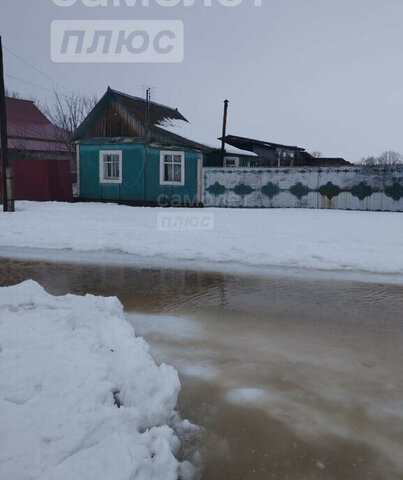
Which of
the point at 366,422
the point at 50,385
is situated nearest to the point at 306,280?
the point at 366,422

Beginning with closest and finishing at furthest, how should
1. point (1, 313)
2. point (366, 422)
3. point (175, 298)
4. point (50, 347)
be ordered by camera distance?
1. point (366, 422)
2. point (50, 347)
3. point (1, 313)
4. point (175, 298)

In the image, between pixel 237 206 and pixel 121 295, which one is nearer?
pixel 121 295

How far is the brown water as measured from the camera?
8.14 ft

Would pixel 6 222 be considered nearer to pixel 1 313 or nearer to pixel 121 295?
pixel 121 295

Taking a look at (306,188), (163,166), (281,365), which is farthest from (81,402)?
(163,166)

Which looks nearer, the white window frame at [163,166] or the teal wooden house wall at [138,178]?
the teal wooden house wall at [138,178]

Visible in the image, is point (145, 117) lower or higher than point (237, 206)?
higher

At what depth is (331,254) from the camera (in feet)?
27.1

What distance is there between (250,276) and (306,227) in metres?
5.78

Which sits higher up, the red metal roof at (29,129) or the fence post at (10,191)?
the red metal roof at (29,129)

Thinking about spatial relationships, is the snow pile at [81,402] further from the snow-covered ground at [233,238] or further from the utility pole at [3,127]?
the utility pole at [3,127]

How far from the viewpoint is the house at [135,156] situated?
20016mm

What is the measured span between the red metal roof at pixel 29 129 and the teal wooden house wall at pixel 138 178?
13873 mm

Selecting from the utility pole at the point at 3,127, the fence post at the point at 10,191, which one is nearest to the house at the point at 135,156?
the fence post at the point at 10,191
